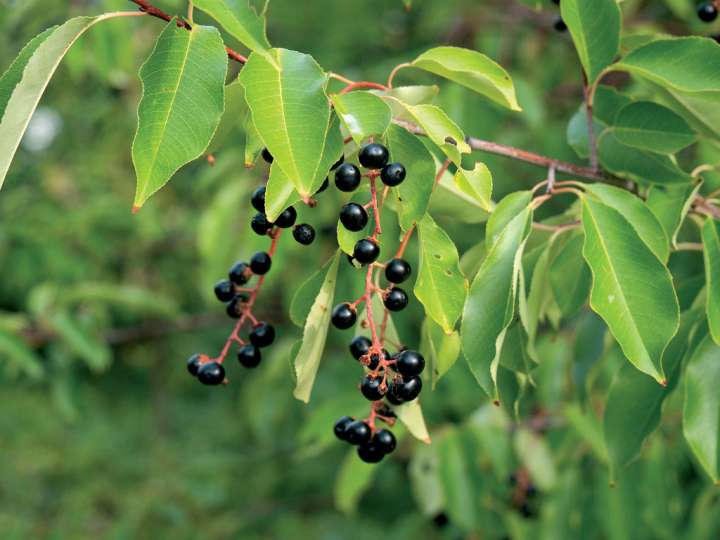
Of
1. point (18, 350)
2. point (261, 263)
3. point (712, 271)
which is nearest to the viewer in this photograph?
point (712, 271)

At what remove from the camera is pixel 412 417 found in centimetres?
142

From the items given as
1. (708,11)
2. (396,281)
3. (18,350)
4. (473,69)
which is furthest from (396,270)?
(18,350)

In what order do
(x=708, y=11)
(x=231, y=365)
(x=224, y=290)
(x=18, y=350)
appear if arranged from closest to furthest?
(x=224, y=290) → (x=708, y=11) → (x=18, y=350) → (x=231, y=365)

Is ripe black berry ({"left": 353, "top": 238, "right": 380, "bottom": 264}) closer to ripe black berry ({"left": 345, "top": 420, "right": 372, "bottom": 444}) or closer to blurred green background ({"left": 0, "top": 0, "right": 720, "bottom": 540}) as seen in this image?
ripe black berry ({"left": 345, "top": 420, "right": 372, "bottom": 444})

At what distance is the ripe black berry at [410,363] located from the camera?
1.25 meters

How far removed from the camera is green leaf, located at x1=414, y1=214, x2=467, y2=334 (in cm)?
123

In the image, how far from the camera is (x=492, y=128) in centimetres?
325

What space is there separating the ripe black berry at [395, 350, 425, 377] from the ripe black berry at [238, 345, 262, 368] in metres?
0.35

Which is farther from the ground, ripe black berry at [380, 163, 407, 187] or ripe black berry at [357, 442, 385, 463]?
ripe black berry at [380, 163, 407, 187]

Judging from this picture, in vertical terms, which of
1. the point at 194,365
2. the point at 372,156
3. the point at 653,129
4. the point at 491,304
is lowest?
the point at 194,365

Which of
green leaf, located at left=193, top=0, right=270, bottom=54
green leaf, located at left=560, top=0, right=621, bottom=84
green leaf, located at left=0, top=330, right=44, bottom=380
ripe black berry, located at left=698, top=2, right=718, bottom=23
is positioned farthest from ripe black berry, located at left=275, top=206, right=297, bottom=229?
green leaf, located at left=0, top=330, right=44, bottom=380

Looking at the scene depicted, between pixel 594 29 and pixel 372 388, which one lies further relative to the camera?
pixel 594 29

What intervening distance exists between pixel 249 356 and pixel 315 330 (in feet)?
0.90

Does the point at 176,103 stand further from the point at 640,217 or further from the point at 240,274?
the point at 640,217
